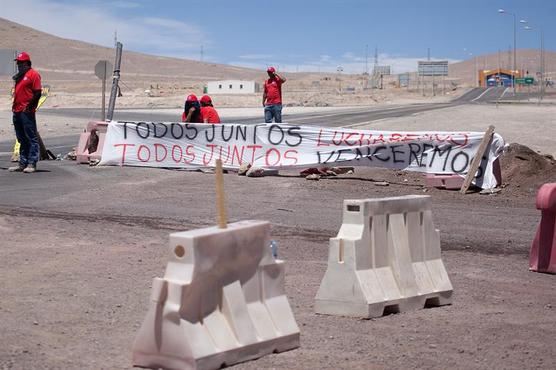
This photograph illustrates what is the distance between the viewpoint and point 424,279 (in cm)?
801

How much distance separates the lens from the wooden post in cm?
1611

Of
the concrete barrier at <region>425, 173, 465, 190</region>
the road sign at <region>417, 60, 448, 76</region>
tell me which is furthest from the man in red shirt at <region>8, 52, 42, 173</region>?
the road sign at <region>417, 60, 448, 76</region>

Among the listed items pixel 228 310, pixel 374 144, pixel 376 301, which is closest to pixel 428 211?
pixel 376 301

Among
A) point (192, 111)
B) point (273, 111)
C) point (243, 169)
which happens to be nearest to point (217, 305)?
point (243, 169)

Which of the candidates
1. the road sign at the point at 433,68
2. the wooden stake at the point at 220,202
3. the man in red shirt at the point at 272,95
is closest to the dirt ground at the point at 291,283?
the wooden stake at the point at 220,202

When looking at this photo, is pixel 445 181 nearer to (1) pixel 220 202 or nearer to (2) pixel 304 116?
(1) pixel 220 202

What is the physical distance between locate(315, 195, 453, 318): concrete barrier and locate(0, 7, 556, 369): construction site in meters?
0.02

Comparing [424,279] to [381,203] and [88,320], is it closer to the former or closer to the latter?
[381,203]

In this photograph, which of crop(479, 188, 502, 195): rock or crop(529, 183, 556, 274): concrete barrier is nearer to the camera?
crop(529, 183, 556, 274): concrete barrier

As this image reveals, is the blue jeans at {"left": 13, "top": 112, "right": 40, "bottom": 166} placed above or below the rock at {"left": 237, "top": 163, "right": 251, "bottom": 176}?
above

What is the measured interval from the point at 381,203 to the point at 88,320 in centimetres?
A: 234

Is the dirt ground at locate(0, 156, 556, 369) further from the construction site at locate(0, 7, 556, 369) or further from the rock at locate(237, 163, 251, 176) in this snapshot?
the rock at locate(237, 163, 251, 176)

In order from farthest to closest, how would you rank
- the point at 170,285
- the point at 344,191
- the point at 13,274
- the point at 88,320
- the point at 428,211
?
the point at 344,191 < the point at 13,274 < the point at 428,211 < the point at 88,320 < the point at 170,285

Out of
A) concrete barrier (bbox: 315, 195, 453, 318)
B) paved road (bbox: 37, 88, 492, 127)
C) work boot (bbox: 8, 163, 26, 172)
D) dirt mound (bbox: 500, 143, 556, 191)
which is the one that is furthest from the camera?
paved road (bbox: 37, 88, 492, 127)
